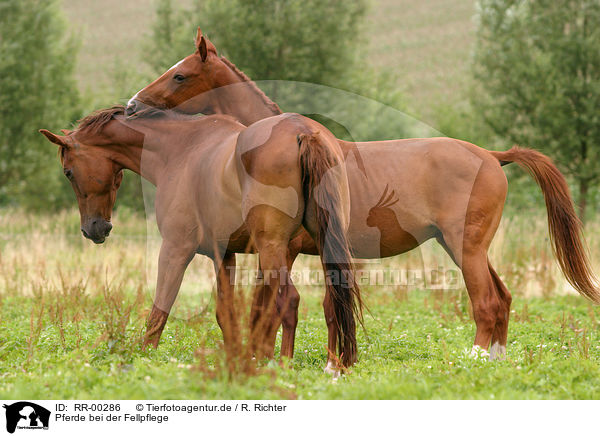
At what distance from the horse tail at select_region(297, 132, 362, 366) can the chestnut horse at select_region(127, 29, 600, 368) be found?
4.09 feet

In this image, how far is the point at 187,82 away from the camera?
19.7 feet

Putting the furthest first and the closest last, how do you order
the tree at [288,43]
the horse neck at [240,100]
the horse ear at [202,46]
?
1. the tree at [288,43]
2. the horse neck at [240,100]
3. the horse ear at [202,46]

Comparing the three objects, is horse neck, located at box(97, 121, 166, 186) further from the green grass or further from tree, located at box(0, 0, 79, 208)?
tree, located at box(0, 0, 79, 208)

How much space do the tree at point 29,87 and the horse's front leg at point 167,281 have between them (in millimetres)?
12870

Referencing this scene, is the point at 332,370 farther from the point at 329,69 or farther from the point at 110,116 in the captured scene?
the point at 329,69

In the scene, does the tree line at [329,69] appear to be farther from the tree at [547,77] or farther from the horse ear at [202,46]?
the horse ear at [202,46]

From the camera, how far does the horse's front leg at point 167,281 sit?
17.0 feet

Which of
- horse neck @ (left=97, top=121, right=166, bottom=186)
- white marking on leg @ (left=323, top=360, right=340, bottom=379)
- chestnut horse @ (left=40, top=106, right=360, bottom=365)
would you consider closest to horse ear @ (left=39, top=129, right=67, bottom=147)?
chestnut horse @ (left=40, top=106, right=360, bottom=365)

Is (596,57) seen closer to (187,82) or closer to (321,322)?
(321,322)
